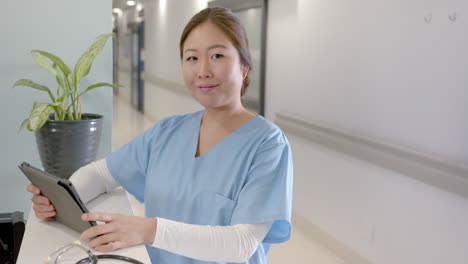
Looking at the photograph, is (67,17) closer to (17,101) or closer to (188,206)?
(17,101)

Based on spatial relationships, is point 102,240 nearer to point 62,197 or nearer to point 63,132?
point 62,197

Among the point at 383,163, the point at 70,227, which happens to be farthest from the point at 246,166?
the point at 383,163

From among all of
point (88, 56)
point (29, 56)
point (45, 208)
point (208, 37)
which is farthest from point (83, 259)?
point (29, 56)

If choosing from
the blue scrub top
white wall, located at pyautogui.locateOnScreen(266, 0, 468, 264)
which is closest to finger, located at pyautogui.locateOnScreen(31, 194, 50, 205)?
the blue scrub top

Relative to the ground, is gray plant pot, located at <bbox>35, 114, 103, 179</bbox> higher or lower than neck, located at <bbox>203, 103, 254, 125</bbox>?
lower

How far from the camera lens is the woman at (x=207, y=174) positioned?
110 centimetres

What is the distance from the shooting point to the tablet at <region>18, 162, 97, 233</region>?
3.68 feet

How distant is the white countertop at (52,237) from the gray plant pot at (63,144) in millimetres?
677

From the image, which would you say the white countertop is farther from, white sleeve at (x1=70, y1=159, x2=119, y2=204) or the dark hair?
the dark hair

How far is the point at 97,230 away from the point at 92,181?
410 millimetres

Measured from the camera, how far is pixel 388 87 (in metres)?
2.72

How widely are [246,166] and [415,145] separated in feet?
5.22

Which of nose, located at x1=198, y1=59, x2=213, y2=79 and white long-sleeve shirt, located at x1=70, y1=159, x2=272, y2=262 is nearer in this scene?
white long-sleeve shirt, located at x1=70, y1=159, x2=272, y2=262

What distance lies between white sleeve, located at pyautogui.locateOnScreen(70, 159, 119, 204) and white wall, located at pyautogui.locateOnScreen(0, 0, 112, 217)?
1047mm
